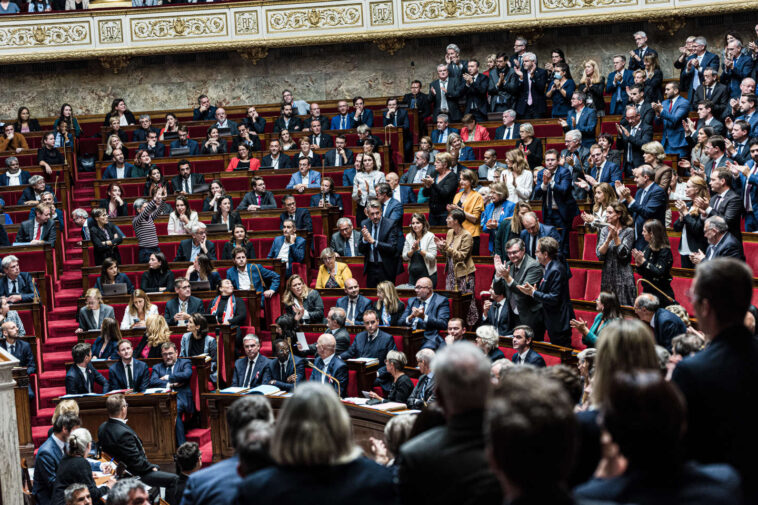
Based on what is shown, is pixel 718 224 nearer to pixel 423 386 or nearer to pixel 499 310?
pixel 499 310

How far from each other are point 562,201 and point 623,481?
18.2 feet

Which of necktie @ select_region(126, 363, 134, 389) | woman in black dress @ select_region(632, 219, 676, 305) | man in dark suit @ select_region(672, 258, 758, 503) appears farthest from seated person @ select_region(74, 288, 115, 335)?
man in dark suit @ select_region(672, 258, 758, 503)

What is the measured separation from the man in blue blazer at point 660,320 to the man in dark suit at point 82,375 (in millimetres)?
3614

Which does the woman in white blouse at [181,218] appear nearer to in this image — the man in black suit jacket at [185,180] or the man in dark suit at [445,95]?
the man in black suit jacket at [185,180]

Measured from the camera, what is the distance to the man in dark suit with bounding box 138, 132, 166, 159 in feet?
32.9

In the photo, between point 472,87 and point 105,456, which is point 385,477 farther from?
point 472,87

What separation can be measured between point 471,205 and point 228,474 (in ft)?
17.0

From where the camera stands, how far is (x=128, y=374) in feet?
21.2

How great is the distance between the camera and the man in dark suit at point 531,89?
9.45 meters

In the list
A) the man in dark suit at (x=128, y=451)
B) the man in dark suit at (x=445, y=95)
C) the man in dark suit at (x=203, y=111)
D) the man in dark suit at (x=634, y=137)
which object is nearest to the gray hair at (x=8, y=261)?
the man in dark suit at (x=128, y=451)

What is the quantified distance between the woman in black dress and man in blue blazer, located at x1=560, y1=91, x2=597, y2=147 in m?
3.11

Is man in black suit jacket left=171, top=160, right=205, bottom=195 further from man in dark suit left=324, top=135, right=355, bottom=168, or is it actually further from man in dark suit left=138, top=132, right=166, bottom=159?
man in dark suit left=324, top=135, right=355, bottom=168

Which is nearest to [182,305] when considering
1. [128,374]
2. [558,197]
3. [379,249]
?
[128,374]

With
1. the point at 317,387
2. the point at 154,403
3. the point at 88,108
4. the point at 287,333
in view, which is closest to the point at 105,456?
the point at 154,403
